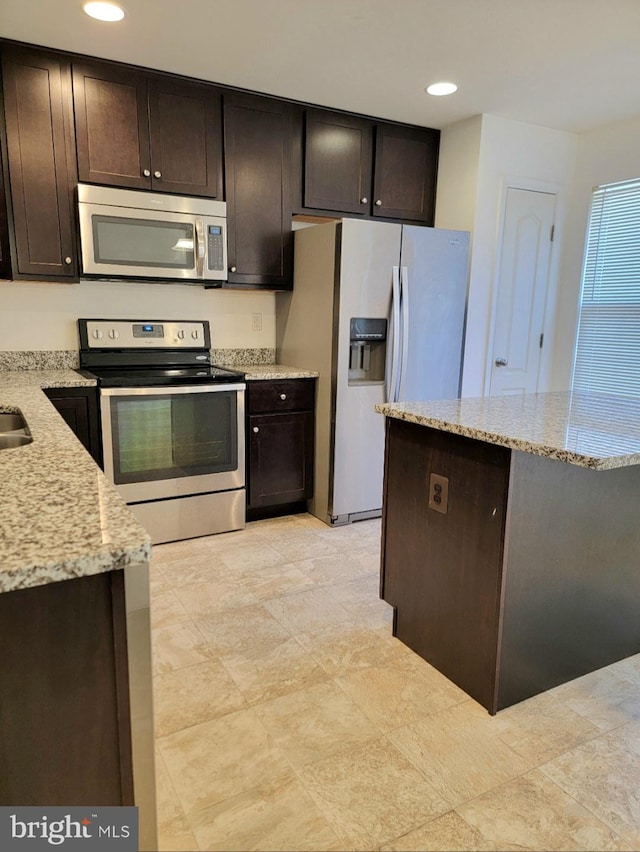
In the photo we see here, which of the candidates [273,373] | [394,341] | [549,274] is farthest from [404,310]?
[549,274]

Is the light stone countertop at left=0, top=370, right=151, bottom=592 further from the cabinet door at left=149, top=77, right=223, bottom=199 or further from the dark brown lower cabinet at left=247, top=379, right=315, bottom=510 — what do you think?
the cabinet door at left=149, top=77, right=223, bottom=199

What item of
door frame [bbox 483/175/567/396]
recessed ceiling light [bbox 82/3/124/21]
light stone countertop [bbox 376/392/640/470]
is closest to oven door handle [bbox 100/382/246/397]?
light stone countertop [bbox 376/392/640/470]

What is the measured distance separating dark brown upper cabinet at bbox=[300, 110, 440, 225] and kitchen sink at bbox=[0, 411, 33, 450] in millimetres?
2170

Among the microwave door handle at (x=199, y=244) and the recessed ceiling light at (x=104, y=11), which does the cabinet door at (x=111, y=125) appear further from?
the recessed ceiling light at (x=104, y=11)

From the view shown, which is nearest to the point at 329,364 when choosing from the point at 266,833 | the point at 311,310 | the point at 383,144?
the point at 311,310

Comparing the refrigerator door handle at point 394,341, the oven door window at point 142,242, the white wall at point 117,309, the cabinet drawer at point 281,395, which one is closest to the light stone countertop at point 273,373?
the cabinet drawer at point 281,395

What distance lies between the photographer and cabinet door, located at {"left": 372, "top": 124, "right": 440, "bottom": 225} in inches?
140

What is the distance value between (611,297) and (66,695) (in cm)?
377

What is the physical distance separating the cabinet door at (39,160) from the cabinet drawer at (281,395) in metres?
1.15

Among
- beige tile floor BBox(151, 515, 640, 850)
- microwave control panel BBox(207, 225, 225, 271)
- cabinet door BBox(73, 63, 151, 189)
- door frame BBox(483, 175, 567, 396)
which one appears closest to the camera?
beige tile floor BBox(151, 515, 640, 850)

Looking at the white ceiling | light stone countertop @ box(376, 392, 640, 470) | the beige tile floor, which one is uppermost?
the white ceiling

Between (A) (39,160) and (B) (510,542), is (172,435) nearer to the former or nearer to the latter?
(A) (39,160)

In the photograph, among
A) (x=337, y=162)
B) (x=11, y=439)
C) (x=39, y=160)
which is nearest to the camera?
(x=11, y=439)

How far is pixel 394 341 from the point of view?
317 centimetres
